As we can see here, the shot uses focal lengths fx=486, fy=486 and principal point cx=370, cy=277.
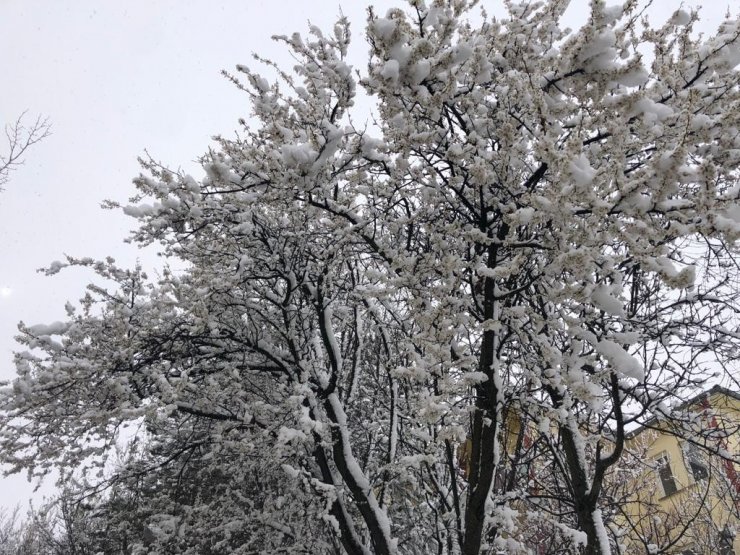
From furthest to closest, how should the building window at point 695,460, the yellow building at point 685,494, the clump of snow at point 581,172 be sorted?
the yellow building at point 685,494
the building window at point 695,460
the clump of snow at point 581,172

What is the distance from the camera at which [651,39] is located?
393 cm

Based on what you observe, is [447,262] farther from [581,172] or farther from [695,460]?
[695,460]

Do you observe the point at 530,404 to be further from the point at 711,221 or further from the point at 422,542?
the point at 422,542

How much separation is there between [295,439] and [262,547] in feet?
15.0

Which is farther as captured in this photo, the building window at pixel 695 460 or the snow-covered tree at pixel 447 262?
the building window at pixel 695 460

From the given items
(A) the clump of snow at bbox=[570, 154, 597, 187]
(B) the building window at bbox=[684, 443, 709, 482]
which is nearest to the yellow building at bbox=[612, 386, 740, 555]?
(B) the building window at bbox=[684, 443, 709, 482]

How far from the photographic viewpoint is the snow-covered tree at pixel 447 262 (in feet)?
8.96

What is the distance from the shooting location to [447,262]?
343 centimetres

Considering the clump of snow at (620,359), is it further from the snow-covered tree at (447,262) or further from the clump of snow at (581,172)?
the clump of snow at (581,172)

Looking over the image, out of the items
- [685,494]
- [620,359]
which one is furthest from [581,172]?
[685,494]

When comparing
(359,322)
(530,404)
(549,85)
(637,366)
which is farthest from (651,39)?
(359,322)

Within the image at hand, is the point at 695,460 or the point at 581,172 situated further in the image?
the point at 695,460

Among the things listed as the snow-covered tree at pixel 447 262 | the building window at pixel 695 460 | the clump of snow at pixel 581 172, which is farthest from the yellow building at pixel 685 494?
the clump of snow at pixel 581 172

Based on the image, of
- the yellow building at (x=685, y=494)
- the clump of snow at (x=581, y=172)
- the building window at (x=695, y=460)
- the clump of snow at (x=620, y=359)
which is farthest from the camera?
the yellow building at (x=685, y=494)
